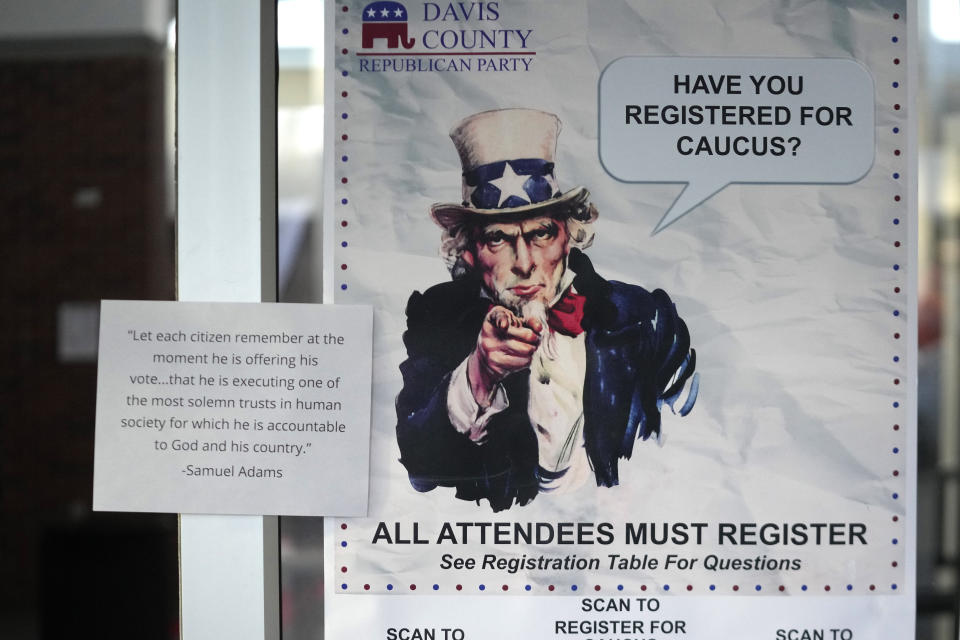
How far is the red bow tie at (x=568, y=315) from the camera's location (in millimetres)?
812

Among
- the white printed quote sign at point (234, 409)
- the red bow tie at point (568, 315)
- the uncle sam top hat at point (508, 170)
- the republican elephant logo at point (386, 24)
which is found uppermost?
the republican elephant logo at point (386, 24)

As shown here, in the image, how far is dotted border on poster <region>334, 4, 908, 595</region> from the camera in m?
0.82

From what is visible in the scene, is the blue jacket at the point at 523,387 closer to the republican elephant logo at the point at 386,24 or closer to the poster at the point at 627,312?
the poster at the point at 627,312

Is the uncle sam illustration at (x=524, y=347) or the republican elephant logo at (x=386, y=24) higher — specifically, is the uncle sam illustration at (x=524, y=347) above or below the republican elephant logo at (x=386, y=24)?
below

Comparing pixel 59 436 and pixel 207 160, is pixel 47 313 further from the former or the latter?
pixel 207 160

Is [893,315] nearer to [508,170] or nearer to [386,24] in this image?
[508,170]

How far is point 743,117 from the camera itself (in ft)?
2.71

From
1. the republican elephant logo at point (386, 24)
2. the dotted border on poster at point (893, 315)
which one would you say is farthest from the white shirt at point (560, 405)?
the republican elephant logo at point (386, 24)

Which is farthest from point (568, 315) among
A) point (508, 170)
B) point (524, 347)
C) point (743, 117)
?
point (743, 117)

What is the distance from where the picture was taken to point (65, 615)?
3170mm

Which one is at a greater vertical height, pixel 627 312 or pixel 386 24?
pixel 386 24

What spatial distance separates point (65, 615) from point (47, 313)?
85.8 inches

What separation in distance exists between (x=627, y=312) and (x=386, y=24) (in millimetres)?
385

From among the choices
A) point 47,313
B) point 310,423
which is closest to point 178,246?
point 310,423
